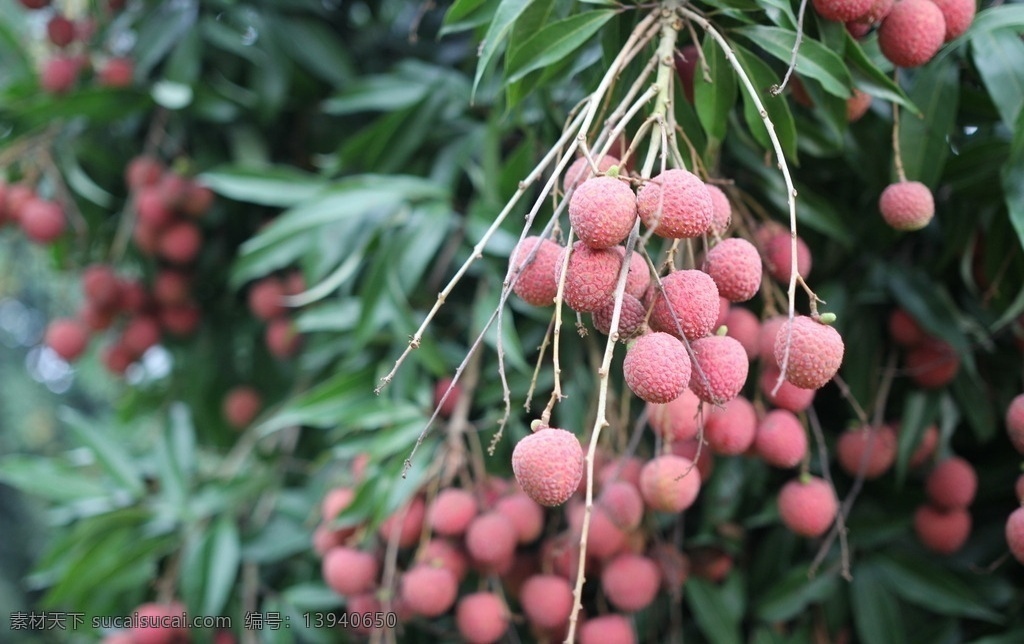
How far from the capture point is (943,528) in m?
0.85

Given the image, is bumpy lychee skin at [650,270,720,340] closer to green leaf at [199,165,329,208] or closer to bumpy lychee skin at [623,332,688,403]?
bumpy lychee skin at [623,332,688,403]

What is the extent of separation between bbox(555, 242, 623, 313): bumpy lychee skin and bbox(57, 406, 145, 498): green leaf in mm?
999

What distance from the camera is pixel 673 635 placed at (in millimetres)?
945

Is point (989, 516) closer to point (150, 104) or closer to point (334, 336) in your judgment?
point (334, 336)

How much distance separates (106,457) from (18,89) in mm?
580

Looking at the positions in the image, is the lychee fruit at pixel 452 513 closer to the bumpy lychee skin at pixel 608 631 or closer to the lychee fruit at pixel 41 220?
the bumpy lychee skin at pixel 608 631

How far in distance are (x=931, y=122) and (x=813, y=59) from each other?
195mm

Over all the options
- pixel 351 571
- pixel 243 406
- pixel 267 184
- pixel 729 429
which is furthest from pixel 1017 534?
pixel 243 406

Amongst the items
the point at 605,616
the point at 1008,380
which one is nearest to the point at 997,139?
the point at 1008,380

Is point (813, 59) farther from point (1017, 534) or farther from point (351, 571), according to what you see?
point (351, 571)

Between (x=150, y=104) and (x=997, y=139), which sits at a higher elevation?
(x=997, y=139)

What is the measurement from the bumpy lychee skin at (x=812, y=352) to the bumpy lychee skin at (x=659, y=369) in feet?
0.21

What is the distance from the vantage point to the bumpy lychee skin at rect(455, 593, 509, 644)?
0.86 metres

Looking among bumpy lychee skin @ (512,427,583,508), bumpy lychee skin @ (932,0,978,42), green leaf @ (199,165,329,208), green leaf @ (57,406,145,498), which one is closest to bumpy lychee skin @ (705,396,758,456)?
bumpy lychee skin @ (512,427,583,508)
